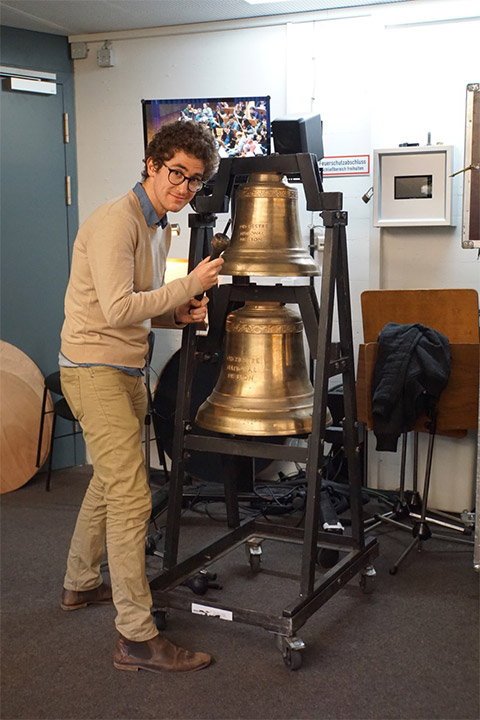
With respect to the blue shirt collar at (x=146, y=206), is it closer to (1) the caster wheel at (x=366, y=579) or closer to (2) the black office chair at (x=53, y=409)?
(1) the caster wheel at (x=366, y=579)

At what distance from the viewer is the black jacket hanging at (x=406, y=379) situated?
143 inches

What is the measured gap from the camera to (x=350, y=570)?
3.07 metres

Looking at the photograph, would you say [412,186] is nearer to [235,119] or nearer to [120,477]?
[235,119]

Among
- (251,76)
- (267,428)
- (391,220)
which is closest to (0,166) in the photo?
(251,76)

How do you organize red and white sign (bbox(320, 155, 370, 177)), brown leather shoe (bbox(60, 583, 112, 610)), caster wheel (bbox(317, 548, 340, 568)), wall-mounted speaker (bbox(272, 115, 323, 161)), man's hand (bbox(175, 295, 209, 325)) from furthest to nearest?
1. red and white sign (bbox(320, 155, 370, 177))
2. caster wheel (bbox(317, 548, 340, 568))
3. brown leather shoe (bbox(60, 583, 112, 610))
4. wall-mounted speaker (bbox(272, 115, 323, 161))
5. man's hand (bbox(175, 295, 209, 325))

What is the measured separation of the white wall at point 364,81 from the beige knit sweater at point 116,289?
6.32ft

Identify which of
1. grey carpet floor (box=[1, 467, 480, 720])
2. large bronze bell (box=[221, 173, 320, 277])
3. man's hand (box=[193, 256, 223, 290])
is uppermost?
large bronze bell (box=[221, 173, 320, 277])

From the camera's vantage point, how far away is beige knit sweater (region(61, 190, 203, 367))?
2557mm

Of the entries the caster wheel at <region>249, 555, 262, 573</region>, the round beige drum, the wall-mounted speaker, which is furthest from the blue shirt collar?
the round beige drum

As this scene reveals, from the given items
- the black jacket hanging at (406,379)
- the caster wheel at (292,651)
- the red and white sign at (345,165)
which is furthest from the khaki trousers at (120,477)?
the red and white sign at (345,165)

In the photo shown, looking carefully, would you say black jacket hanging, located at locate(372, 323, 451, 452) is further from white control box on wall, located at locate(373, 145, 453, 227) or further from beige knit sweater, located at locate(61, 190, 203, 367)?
beige knit sweater, located at locate(61, 190, 203, 367)

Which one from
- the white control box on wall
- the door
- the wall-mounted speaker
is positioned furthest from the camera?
the door

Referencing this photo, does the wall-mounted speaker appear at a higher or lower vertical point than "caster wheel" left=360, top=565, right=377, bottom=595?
higher

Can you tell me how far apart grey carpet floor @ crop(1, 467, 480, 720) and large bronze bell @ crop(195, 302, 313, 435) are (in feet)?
2.54
